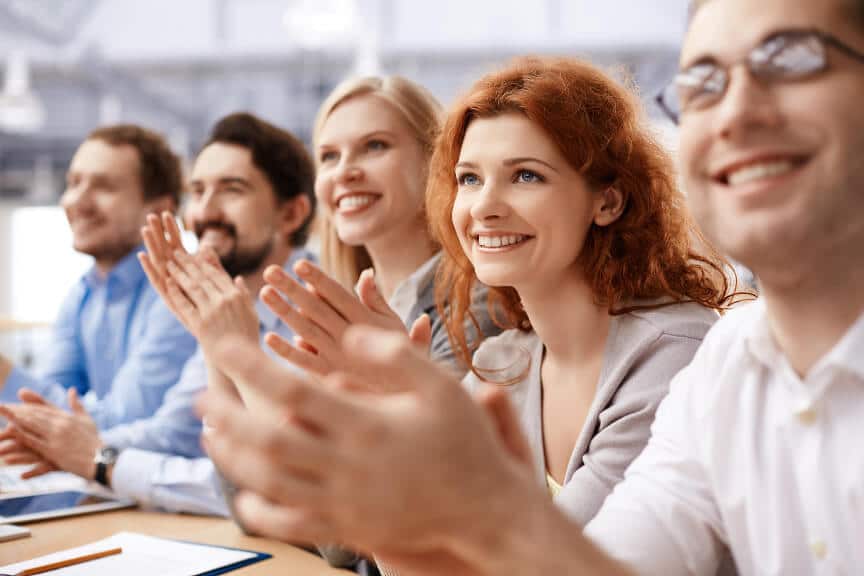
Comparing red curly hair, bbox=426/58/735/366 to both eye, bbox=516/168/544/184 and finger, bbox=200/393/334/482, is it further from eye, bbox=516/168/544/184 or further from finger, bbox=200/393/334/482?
finger, bbox=200/393/334/482

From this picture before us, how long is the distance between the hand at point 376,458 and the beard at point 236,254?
6.66 ft

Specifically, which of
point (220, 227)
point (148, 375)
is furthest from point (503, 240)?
point (148, 375)

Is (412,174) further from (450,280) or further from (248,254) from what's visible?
(248,254)

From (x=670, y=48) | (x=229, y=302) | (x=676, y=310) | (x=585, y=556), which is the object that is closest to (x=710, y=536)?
(x=585, y=556)

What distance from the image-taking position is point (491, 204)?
1498 mm

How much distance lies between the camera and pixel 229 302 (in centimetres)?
166

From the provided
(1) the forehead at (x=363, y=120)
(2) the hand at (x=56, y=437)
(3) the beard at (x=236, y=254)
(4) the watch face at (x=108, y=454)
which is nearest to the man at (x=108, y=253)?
(3) the beard at (x=236, y=254)

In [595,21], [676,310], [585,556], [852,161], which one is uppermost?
[595,21]

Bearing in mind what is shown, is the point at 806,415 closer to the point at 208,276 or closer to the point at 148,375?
the point at 208,276

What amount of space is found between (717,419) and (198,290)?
1.15m

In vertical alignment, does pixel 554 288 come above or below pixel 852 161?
below

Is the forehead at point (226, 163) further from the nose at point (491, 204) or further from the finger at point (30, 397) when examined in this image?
the nose at point (491, 204)

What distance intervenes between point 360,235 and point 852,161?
5.07 ft

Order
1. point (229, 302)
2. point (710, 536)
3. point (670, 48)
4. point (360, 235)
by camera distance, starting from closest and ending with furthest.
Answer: point (710, 536), point (229, 302), point (360, 235), point (670, 48)
